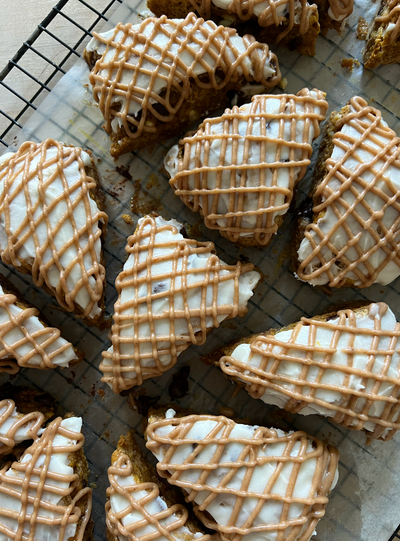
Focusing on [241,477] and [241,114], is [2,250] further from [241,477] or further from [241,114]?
[241,477]

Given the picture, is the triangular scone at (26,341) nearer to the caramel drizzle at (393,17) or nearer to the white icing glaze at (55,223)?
the white icing glaze at (55,223)

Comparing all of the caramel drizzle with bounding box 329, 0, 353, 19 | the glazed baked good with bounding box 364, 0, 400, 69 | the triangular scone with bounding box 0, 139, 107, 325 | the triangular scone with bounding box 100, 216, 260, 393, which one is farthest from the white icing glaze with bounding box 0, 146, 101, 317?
the glazed baked good with bounding box 364, 0, 400, 69

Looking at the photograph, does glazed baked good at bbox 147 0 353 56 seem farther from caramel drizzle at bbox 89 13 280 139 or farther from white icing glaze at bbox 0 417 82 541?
white icing glaze at bbox 0 417 82 541

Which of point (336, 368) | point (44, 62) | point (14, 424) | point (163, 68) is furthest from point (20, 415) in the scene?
point (44, 62)

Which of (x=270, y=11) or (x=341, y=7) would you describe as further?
(x=341, y=7)

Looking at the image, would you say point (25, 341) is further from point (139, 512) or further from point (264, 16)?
point (264, 16)

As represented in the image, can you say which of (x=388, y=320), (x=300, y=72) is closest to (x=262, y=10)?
(x=300, y=72)
